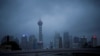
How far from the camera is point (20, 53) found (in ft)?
44.3

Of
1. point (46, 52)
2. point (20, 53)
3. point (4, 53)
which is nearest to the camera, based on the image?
point (4, 53)

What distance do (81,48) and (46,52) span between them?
2436mm

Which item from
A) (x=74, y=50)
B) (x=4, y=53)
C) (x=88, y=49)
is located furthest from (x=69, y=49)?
(x=4, y=53)

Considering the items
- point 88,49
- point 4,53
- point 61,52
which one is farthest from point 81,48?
point 4,53

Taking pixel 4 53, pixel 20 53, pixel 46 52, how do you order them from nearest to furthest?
1. pixel 4 53
2. pixel 20 53
3. pixel 46 52

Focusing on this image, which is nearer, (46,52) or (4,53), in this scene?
(4,53)

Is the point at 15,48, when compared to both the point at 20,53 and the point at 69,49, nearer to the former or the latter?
the point at 20,53

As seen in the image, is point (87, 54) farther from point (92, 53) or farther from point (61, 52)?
point (61, 52)

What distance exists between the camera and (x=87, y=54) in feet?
49.9

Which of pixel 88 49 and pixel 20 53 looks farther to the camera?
pixel 88 49

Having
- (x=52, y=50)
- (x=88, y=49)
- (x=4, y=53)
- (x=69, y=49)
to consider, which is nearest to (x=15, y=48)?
(x=4, y=53)

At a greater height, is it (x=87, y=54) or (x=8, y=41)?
(x=8, y=41)

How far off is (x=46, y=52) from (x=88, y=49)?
2.88m

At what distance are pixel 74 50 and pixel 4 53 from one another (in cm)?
475
